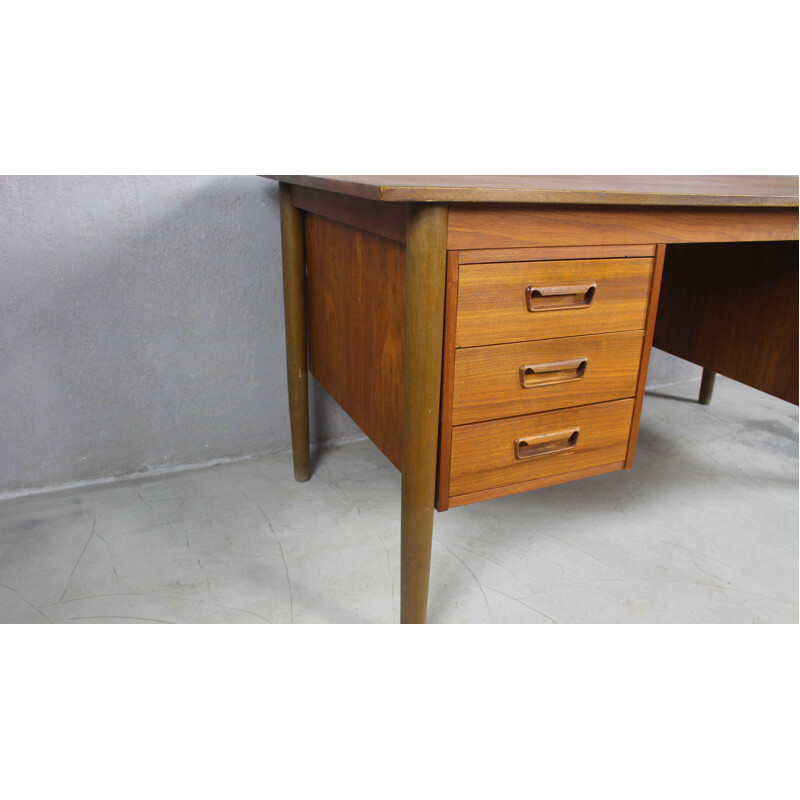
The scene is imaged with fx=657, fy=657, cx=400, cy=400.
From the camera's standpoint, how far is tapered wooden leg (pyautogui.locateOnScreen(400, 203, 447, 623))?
3.37 ft

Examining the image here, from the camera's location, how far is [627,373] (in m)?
1.33

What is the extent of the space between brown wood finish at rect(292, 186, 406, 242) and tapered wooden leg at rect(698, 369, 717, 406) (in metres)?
1.81

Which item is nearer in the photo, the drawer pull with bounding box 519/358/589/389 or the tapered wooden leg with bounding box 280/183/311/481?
the drawer pull with bounding box 519/358/589/389

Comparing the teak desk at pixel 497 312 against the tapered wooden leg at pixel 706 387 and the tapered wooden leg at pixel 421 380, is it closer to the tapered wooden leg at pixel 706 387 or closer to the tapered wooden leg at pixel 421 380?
the tapered wooden leg at pixel 421 380

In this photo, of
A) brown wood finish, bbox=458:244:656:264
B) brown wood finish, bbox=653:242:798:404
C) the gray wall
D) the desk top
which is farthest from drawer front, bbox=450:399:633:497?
the gray wall

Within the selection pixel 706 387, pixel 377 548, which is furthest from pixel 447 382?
pixel 706 387

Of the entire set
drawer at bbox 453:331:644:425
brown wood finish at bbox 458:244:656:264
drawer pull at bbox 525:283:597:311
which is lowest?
drawer at bbox 453:331:644:425

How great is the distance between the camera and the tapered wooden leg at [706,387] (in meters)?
2.62

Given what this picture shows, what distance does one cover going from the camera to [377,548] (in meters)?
1.63

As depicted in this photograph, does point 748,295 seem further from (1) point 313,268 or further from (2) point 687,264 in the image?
(1) point 313,268

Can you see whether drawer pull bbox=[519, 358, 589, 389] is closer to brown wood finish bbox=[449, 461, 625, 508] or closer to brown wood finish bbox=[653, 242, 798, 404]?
brown wood finish bbox=[449, 461, 625, 508]

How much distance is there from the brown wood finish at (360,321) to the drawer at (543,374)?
143 millimetres

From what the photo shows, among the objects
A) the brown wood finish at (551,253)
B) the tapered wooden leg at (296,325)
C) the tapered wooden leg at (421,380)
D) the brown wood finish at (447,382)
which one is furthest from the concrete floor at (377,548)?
the brown wood finish at (551,253)

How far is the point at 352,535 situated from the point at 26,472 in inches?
37.0
